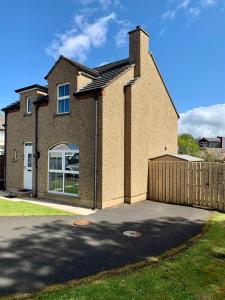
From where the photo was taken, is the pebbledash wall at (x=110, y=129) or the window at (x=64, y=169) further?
the window at (x=64, y=169)

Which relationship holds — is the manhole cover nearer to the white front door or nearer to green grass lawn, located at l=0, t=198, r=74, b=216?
green grass lawn, located at l=0, t=198, r=74, b=216

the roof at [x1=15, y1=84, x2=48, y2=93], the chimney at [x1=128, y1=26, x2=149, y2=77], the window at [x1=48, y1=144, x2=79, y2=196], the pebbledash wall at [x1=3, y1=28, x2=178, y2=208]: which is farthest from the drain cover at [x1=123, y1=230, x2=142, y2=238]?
the roof at [x1=15, y1=84, x2=48, y2=93]

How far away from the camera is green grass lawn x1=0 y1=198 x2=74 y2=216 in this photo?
11545 mm

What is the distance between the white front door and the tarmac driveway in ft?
21.6

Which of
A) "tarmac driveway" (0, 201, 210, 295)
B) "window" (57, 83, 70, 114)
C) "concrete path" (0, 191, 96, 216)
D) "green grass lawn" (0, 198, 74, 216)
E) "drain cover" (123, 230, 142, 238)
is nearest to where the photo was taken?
"tarmac driveway" (0, 201, 210, 295)

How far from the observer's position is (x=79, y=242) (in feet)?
26.6

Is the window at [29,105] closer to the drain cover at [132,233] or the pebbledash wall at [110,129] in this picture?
the pebbledash wall at [110,129]

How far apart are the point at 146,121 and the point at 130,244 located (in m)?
9.29

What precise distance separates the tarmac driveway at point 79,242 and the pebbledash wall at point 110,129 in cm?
184

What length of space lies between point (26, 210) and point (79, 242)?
195 inches

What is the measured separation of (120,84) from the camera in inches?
557

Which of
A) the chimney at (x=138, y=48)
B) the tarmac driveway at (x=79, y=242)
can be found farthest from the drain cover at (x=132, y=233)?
the chimney at (x=138, y=48)

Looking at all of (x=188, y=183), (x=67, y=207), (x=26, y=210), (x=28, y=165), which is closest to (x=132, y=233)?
(x=67, y=207)

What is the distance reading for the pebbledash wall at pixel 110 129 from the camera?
13164mm
